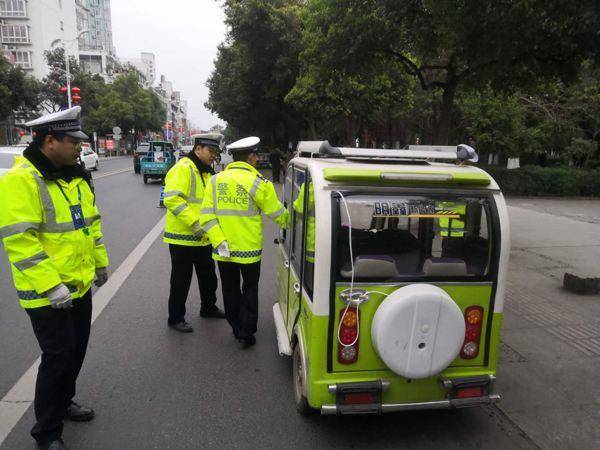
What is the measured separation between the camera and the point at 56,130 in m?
2.83

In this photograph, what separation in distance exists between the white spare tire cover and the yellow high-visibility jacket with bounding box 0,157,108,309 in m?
1.84

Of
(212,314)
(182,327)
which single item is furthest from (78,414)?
(212,314)

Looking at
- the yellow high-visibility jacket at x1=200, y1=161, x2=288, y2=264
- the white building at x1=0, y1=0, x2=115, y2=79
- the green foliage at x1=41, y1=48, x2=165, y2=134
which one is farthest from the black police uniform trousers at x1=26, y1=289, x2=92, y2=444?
the white building at x1=0, y1=0, x2=115, y2=79

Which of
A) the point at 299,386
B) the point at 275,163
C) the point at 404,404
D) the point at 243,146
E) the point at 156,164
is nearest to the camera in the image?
the point at 404,404

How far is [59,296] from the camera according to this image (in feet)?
8.79

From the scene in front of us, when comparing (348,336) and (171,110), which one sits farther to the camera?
(171,110)

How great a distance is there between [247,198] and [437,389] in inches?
81.4

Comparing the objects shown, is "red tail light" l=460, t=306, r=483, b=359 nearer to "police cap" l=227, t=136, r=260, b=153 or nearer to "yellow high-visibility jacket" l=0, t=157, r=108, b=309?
"police cap" l=227, t=136, r=260, b=153

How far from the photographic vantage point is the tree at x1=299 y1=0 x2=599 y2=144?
19.8 feet

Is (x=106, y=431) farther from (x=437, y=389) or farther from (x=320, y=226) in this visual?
(x=437, y=389)

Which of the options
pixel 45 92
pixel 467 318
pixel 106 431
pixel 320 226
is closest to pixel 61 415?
pixel 106 431

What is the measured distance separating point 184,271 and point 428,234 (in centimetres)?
243

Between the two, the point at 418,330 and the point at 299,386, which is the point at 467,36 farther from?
the point at 299,386

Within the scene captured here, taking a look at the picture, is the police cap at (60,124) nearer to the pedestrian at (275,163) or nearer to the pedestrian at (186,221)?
the pedestrian at (186,221)
